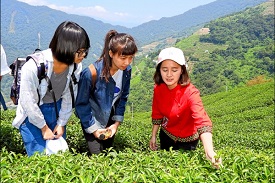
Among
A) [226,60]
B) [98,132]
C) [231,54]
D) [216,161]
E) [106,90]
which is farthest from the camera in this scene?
[231,54]

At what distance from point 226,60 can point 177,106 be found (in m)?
108

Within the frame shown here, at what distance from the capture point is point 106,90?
11.3ft

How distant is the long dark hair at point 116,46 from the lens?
3135mm

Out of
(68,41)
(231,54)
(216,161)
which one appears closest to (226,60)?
(231,54)

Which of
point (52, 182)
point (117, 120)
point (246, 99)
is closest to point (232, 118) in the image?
point (246, 99)

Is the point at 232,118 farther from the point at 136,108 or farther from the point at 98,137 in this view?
the point at 136,108

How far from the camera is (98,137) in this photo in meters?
3.57

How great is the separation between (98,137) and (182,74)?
4.02 feet

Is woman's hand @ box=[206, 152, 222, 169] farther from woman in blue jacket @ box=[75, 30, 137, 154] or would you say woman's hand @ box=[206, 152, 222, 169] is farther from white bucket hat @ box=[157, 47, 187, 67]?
woman in blue jacket @ box=[75, 30, 137, 154]

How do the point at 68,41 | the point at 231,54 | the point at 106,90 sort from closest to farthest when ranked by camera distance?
1. the point at 68,41
2. the point at 106,90
3. the point at 231,54

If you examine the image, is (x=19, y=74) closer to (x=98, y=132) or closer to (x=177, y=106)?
(x=98, y=132)

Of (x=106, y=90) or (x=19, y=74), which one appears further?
(x=106, y=90)

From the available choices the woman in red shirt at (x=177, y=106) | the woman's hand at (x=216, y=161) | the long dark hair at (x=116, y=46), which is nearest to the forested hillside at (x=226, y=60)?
the woman in red shirt at (x=177, y=106)

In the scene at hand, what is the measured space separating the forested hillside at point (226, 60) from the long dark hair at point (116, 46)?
53.6 m
